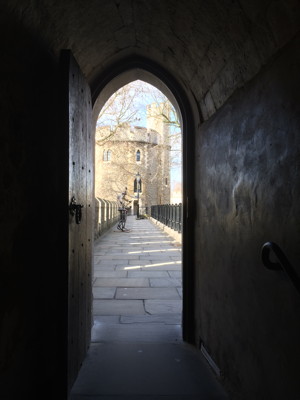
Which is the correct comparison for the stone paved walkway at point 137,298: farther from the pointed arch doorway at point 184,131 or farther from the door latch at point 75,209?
the door latch at point 75,209

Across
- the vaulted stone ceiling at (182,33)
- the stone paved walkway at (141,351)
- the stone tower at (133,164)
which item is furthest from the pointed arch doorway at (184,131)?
the stone tower at (133,164)

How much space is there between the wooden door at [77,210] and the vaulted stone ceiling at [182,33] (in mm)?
303

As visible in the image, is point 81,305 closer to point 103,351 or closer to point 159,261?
point 103,351

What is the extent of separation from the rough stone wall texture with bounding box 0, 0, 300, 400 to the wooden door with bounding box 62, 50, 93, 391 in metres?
0.11

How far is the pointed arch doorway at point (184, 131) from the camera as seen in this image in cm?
311

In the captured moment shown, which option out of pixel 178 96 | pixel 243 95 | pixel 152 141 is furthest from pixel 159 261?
pixel 152 141

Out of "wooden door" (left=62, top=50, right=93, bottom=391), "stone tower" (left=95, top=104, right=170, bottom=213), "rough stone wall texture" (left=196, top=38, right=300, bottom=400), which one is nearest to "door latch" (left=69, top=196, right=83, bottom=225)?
"wooden door" (left=62, top=50, right=93, bottom=391)

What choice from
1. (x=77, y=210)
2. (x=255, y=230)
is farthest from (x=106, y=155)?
(x=255, y=230)

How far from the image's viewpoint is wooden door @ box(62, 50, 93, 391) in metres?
2.04

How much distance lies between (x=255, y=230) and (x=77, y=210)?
124 cm

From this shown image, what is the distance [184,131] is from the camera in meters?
3.24

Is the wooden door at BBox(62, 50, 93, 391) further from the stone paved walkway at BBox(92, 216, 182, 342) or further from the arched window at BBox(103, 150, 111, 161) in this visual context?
the arched window at BBox(103, 150, 111, 161)

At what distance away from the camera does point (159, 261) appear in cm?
739

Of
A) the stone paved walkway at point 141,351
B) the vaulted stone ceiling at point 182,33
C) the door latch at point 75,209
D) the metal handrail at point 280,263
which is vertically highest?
the vaulted stone ceiling at point 182,33
